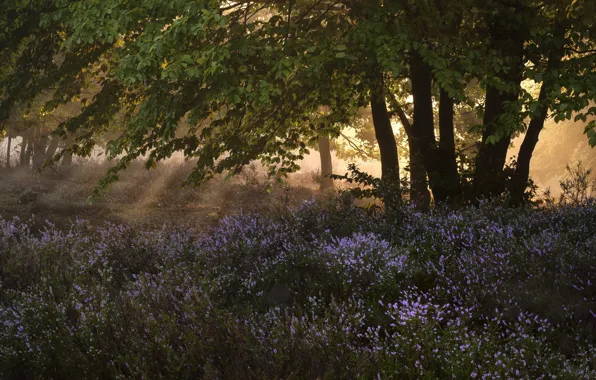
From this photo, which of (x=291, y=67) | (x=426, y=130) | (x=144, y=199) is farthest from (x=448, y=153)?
(x=144, y=199)

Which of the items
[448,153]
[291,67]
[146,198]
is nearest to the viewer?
[291,67]

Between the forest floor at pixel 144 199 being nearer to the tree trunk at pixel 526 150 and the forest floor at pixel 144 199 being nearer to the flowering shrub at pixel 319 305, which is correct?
the tree trunk at pixel 526 150

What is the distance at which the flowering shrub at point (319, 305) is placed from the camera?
13.3 ft

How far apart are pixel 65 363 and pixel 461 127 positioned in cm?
2102

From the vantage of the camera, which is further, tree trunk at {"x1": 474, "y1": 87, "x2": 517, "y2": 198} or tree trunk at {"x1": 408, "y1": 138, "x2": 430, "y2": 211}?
tree trunk at {"x1": 408, "y1": 138, "x2": 430, "y2": 211}

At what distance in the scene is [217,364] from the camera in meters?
4.18

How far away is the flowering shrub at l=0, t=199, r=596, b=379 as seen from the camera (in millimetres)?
4066

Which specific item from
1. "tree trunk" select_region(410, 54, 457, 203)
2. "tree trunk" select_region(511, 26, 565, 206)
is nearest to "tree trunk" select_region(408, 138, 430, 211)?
"tree trunk" select_region(410, 54, 457, 203)

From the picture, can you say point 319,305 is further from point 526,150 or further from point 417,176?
point 526,150

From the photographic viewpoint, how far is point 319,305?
199 inches

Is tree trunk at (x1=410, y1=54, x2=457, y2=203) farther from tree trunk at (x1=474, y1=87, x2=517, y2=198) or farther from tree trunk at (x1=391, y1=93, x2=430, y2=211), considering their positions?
tree trunk at (x1=474, y1=87, x2=517, y2=198)

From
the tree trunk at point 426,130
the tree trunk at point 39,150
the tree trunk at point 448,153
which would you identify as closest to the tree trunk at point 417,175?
the tree trunk at point 426,130

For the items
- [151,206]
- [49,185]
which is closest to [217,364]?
[151,206]

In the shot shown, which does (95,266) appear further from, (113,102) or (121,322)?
(113,102)
